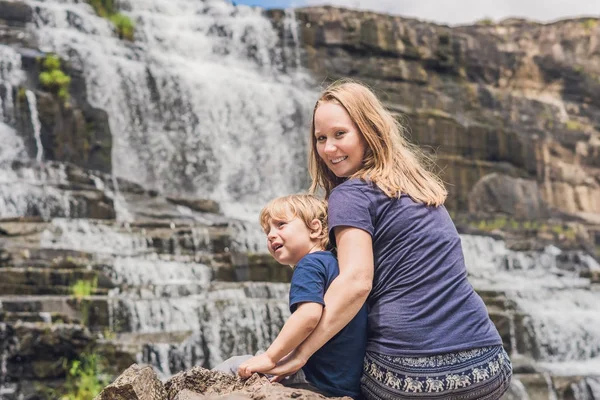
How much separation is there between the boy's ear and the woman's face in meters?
0.21

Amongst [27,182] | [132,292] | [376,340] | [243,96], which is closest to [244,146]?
[243,96]

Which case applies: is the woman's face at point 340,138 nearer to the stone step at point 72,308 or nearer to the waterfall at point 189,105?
the stone step at point 72,308

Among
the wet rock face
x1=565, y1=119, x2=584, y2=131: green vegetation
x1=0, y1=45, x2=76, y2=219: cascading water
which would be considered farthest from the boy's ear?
x1=565, y1=119, x2=584, y2=131: green vegetation

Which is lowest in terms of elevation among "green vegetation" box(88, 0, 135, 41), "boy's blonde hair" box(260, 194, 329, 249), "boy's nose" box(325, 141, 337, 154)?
"boy's blonde hair" box(260, 194, 329, 249)

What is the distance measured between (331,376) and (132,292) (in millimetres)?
7676

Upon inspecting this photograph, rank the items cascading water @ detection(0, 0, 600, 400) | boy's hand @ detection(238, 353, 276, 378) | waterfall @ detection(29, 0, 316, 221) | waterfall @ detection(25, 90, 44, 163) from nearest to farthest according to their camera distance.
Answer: boy's hand @ detection(238, 353, 276, 378) → cascading water @ detection(0, 0, 600, 400) → waterfall @ detection(25, 90, 44, 163) → waterfall @ detection(29, 0, 316, 221)

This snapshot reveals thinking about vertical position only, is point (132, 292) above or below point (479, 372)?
below

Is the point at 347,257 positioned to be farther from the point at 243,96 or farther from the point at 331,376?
the point at 243,96

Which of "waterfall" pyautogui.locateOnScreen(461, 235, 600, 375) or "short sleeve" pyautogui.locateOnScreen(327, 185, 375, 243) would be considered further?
"waterfall" pyautogui.locateOnScreen(461, 235, 600, 375)

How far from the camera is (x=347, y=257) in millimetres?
2645

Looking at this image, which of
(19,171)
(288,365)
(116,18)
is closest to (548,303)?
(19,171)

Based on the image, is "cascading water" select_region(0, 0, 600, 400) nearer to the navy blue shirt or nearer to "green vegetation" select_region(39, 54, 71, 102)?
"green vegetation" select_region(39, 54, 71, 102)

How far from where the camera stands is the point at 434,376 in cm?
263

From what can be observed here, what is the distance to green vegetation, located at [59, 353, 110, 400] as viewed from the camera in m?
8.78
